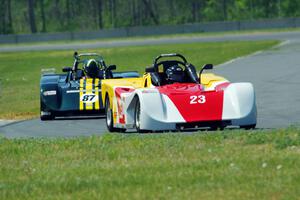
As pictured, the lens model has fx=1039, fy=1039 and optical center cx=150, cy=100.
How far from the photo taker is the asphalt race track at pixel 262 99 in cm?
1778

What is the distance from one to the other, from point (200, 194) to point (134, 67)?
33.2 metres

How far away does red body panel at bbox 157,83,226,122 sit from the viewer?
15.4 meters

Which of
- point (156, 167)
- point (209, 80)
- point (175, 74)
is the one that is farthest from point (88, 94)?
point (156, 167)

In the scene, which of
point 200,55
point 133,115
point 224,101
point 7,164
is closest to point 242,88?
point 224,101

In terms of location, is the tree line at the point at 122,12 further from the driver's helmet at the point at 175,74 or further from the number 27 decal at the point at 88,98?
the driver's helmet at the point at 175,74

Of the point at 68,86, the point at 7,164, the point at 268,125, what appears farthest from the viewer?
the point at 68,86

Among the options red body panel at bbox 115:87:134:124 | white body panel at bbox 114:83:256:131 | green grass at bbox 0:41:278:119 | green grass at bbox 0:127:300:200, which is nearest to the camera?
green grass at bbox 0:127:300:200

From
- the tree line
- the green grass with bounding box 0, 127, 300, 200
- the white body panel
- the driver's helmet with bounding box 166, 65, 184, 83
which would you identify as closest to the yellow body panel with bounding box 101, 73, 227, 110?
the driver's helmet with bounding box 166, 65, 184, 83

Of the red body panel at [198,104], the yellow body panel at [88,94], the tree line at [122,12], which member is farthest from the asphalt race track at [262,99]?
the tree line at [122,12]

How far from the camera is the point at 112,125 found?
17453 mm

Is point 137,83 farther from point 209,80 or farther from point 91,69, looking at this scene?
point 91,69

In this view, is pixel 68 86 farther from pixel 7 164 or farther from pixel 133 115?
pixel 7 164

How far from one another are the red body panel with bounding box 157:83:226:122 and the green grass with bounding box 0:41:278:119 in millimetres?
8469

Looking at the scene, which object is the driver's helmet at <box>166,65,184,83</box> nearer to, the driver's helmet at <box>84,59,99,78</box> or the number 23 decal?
the number 23 decal
